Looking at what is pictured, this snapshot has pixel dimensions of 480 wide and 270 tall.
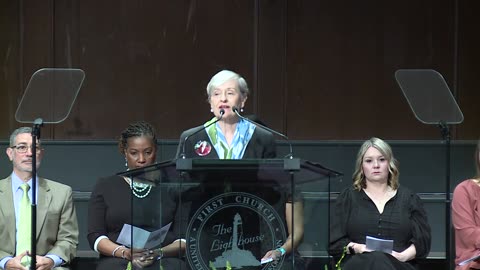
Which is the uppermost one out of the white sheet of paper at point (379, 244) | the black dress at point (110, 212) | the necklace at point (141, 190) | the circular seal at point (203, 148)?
the circular seal at point (203, 148)

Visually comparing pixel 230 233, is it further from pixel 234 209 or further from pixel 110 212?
pixel 110 212

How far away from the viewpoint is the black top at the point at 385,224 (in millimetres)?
5629

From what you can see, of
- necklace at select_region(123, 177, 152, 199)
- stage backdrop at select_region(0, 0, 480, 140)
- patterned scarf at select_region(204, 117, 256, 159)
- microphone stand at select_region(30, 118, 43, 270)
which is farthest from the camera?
stage backdrop at select_region(0, 0, 480, 140)

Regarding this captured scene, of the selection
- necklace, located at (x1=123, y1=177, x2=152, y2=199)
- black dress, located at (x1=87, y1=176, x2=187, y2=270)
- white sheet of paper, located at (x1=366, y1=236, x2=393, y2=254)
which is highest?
necklace, located at (x1=123, y1=177, x2=152, y2=199)

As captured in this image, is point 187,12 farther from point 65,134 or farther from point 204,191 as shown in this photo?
point 204,191

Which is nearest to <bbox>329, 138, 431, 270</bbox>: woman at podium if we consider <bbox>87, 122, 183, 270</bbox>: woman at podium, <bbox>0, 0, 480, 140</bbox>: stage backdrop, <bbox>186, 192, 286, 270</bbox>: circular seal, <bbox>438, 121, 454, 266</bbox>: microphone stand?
<bbox>438, 121, 454, 266</bbox>: microphone stand

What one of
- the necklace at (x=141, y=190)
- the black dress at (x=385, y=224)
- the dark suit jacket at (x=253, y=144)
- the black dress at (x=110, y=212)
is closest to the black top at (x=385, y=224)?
the black dress at (x=385, y=224)

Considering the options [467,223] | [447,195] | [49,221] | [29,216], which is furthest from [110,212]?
[467,223]

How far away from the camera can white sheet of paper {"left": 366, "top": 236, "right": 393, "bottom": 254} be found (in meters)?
5.43

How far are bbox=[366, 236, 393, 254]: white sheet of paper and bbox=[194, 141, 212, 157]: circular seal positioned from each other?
1.19m

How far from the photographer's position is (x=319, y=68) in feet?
24.8

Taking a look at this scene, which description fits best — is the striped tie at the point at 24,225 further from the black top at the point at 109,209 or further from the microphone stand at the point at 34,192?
the microphone stand at the point at 34,192

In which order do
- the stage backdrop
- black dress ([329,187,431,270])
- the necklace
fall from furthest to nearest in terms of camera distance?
the stage backdrop
black dress ([329,187,431,270])
the necklace

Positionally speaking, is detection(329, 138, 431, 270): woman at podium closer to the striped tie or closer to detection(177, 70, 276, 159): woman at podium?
detection(177, 70, 276, 159): woman at podium
